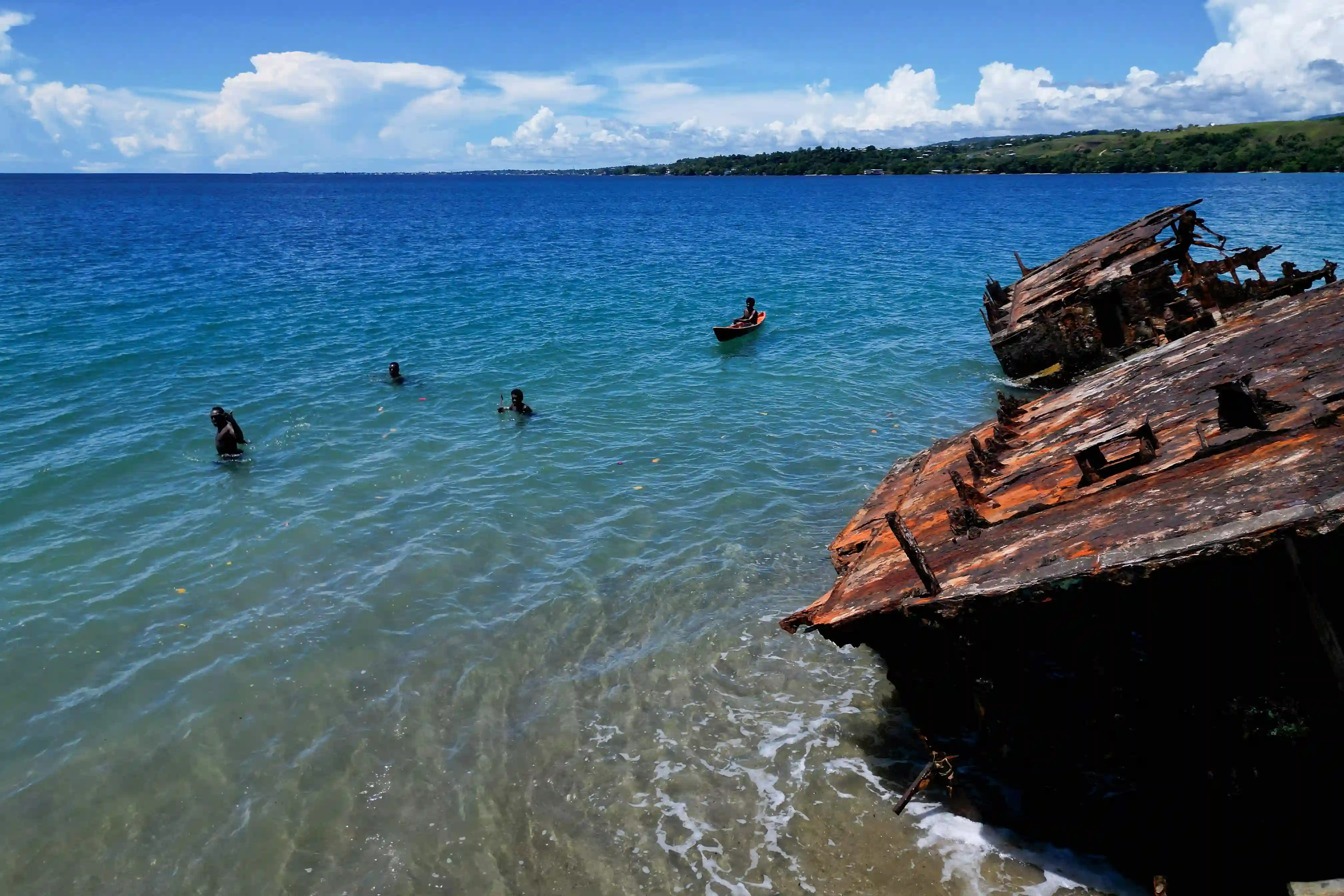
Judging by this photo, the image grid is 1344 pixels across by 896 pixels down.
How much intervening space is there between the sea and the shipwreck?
0.82m

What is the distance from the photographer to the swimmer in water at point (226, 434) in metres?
14.6

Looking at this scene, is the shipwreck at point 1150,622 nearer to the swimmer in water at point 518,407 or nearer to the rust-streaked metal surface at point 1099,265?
the rust-streaked metal surface at point 1099,265

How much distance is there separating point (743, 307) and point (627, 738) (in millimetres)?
24541

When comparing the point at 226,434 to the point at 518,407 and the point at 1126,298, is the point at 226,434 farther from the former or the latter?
the point at 1126,298

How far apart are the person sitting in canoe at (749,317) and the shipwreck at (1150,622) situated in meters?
16.7

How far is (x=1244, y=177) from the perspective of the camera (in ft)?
385

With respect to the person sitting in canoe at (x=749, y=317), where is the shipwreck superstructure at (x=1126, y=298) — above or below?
above

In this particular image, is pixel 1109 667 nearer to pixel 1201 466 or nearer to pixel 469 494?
pixel 1201 466

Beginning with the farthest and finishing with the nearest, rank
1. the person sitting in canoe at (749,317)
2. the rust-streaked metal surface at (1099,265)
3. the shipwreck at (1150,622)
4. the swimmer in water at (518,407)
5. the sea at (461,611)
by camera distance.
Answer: the person sitting in canoe at (749,317), the swimmer in water at (518,407), the rust-streaked metal surface at (1099,265), the sea at (461,611), the shipwreck at (1150,622)

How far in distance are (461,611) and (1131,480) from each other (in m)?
7.77

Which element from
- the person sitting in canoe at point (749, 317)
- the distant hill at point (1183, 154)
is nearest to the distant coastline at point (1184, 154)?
the distant hill at point (1183, 154)

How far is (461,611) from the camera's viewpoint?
978 centimetres

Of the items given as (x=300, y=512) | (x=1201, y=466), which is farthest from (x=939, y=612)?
(x=300, y=512)

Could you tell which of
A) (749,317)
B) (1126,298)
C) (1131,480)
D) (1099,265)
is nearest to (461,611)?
(1131,480)
